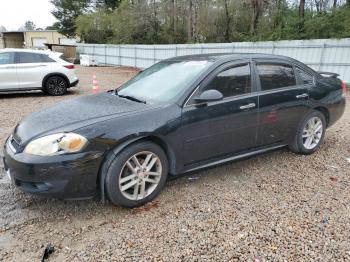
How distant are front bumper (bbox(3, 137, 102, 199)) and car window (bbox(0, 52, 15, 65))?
777 cm

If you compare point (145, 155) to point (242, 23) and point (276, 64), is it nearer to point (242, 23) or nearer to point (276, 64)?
point (276, 64)

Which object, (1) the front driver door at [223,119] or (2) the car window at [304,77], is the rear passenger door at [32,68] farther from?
(2) the car window at [304,77]

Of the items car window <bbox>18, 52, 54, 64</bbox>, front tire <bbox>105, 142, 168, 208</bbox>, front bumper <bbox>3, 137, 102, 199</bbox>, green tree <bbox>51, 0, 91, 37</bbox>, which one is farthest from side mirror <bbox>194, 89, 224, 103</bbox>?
green tree <bbox>51, 0, 91, 37</bbox>

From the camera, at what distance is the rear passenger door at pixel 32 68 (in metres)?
9.81

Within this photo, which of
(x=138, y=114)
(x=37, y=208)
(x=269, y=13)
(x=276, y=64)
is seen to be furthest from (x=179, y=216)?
(x=269, y=13)

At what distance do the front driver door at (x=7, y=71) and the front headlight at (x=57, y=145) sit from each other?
7.75 m

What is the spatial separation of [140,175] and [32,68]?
8241 millimetres

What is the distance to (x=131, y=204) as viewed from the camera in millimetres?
3299

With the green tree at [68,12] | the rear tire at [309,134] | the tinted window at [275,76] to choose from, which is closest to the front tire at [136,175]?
the tinted window at [275,76]

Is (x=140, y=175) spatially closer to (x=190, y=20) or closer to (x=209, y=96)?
(x=209, y=96)

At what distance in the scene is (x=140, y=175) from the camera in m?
3.31

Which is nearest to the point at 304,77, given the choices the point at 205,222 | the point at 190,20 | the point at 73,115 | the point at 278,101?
the point at 278,101

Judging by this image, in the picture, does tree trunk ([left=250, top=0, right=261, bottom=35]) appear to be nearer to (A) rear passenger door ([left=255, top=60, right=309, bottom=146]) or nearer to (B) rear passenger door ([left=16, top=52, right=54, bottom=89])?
(B) rear passenger door ([left=16, top=52, right=54, bottom=89])

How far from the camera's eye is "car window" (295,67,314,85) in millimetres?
4707
